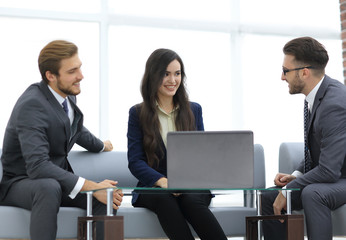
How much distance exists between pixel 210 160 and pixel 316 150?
82 centimetres

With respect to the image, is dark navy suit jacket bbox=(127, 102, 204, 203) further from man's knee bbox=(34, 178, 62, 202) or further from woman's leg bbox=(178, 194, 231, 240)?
man's knee bbox=(34, 178, 62, 202)

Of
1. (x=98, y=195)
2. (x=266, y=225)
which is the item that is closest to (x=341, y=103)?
(x=266, y=225)

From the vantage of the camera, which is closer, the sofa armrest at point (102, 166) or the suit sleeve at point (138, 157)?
the suit sleeve at point (138, 157)

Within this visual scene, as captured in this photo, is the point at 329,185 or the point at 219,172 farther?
the point at 329,185

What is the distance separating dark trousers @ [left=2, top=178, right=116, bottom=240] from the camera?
8.66 feet

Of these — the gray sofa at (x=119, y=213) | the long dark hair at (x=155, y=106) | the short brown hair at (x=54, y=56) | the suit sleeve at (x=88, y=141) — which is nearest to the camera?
the gray sofa at (x=119, y=213)

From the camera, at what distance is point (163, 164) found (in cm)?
320

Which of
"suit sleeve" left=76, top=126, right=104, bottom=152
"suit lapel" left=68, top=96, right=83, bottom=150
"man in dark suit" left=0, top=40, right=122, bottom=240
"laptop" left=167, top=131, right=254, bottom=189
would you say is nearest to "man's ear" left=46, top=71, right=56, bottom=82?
"man in dark suit" left=0, top=40, right=122, bottom=240

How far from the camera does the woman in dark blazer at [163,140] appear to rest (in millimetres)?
2824

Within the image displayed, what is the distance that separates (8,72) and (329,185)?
383 centimetres

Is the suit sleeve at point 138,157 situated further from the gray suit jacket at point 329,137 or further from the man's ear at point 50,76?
the gray suit jacket at point 329,137

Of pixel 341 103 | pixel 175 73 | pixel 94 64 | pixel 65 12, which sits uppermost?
pixel 65 12

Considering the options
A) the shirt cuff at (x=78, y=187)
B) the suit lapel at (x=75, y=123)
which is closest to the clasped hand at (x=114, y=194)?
the shirt cuff at (x=78, y=187)

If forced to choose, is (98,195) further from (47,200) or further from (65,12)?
(65,12)
